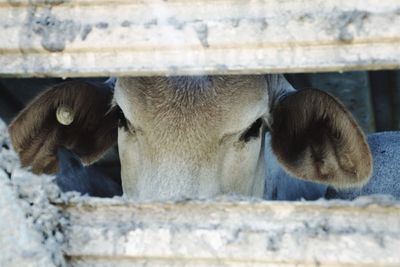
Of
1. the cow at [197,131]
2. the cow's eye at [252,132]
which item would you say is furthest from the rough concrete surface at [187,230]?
the cow's eye at [252,132]

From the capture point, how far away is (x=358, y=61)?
1.23 metres

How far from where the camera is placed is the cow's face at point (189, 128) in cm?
198

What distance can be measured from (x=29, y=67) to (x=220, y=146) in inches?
34.8

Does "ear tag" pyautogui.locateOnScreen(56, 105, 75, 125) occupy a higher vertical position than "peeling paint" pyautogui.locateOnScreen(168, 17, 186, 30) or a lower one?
lower

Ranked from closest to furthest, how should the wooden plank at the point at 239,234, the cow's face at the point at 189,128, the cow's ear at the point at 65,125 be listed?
the wooden plank at the point at 239,234 → the cow's face at the point at 189,128 → the cow's ear at the point at 65,125

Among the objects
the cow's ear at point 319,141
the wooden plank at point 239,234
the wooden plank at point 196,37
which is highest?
the wooden plank at point 196,37

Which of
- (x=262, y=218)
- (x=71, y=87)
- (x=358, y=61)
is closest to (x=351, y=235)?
(x=262, y=218)

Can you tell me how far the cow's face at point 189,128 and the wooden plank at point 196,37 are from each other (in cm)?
68

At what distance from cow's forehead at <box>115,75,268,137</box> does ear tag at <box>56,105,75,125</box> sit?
0.56 feet

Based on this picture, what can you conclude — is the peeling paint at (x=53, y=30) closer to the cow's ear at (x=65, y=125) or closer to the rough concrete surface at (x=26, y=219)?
the rough concrete surface at (x=26, y=219)

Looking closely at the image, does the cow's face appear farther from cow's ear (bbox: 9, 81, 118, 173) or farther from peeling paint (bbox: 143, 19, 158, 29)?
peeling paint (bbox: 143, 19, 158, 29)

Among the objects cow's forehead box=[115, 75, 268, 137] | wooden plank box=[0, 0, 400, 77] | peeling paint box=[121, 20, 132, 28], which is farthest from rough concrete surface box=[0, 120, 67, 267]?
cow's forehead box=[115, 75, 268, 137]

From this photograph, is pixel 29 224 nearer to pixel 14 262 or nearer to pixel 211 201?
pixel 14 262

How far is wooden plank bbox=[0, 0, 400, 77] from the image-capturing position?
124cm
